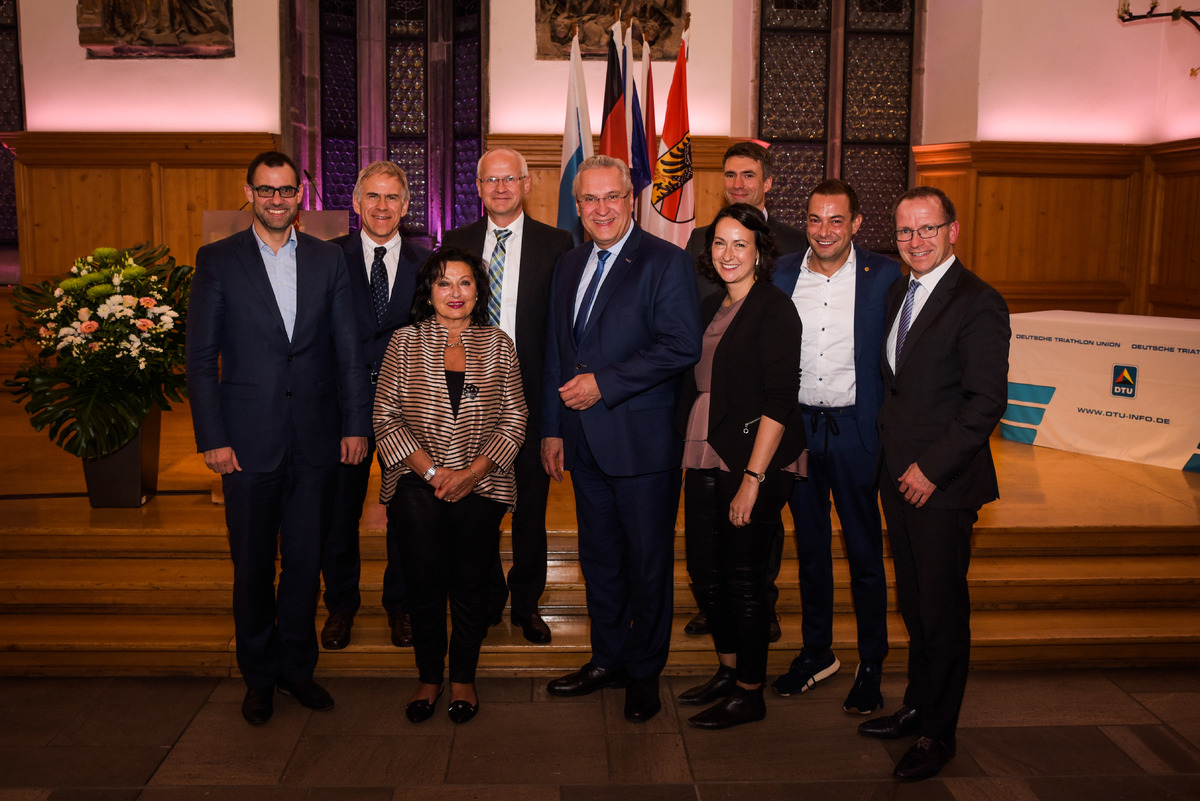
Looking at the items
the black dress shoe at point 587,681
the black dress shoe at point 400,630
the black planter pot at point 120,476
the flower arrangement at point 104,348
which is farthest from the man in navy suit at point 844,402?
the black planter pot at point 120,476

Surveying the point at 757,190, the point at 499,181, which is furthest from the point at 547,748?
the point at 757,190

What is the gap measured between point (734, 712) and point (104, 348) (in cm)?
318

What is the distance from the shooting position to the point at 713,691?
318 cm

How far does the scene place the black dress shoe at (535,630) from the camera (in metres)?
3.52

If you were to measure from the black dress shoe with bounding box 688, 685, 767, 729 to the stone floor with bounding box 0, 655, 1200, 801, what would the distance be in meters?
0.04

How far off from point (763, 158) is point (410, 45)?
6261 mm

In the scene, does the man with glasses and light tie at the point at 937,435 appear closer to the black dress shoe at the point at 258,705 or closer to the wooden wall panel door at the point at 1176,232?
the black dress shoe at the point at 258,705

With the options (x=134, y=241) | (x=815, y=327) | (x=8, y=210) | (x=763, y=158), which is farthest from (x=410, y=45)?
(x=815, y=327)

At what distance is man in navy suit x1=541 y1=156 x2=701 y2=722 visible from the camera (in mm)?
2889

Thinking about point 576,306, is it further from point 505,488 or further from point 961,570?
point 961,570

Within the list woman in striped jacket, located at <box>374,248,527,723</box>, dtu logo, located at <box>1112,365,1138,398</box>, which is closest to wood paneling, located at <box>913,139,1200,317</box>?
dtu logo, located at <box>1112,365,1138,398</box>

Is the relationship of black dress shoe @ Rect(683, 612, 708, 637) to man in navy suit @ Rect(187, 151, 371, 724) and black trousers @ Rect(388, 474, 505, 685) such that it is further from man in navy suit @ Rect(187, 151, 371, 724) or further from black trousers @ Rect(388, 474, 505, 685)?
man in navy suit @ Rect(187, 151, 371, 724)

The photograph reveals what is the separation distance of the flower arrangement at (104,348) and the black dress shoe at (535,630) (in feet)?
6.95

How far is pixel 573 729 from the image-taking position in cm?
306
